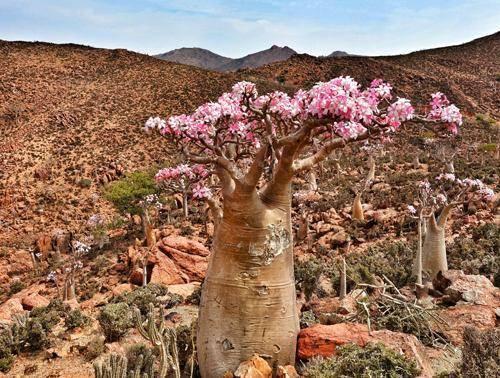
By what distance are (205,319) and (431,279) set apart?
589cm

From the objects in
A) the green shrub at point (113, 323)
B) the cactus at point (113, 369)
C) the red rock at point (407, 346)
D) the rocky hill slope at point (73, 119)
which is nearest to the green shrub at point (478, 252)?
the red rock at point (407, 346)

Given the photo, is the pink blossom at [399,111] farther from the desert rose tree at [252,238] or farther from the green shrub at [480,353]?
the green shrub at [480,353]

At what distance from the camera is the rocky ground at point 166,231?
6346 mm

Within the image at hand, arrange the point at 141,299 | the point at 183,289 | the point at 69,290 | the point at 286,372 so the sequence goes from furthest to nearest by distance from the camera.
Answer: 1. the point at 69,290
2. the point at 183,289
3. the point at 141,299
4. the point at 286,372

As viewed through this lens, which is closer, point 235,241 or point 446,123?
point 446,123

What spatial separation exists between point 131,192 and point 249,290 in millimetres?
19786

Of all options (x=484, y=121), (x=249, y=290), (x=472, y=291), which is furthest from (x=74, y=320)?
(x=484, y=121)

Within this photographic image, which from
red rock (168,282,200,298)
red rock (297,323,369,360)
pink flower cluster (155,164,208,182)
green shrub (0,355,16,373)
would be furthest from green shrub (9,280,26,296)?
red rock (297,323,369,360)

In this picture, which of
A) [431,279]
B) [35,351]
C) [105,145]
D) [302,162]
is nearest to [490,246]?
[431,279]

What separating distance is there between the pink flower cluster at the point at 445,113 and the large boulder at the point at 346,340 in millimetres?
2245

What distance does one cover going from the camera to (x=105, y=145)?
32094mm

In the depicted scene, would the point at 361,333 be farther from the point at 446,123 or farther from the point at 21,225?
the point at 21,225

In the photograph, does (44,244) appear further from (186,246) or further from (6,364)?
(6,364)

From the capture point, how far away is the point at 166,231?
60.5 ft
